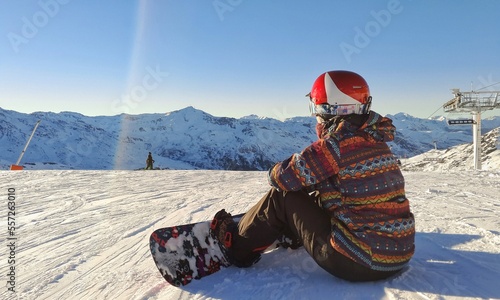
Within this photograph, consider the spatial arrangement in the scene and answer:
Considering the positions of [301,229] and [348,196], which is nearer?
[348,196]

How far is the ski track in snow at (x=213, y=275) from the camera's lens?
237 centimetres

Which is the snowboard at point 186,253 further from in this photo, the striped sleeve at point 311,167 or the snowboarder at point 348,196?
the striped sleeve at point 311,167

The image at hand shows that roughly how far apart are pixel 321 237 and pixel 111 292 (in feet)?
5.31

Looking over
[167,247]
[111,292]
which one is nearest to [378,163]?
[167,247]

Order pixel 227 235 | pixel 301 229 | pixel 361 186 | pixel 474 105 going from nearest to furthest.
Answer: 1. pixel 361 186
2. pixel 301 229
3. pixel 227 235
4. pixel 474 105

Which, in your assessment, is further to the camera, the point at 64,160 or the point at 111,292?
the point at 64,160

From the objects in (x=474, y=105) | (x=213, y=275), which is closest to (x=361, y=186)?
(x=213, y=275)

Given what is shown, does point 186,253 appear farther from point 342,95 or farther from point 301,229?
point 342,95

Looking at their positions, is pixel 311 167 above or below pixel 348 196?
above

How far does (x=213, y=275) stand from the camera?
107 inches

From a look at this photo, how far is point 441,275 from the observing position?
250 centimetres

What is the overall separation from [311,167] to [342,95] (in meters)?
0.61

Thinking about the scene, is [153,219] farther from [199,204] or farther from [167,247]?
[167,247]

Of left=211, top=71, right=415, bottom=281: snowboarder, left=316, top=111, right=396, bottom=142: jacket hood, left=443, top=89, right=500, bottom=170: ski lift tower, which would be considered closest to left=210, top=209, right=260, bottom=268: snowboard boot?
left=211, top=71, right=415, bottom=281: snowboarder
